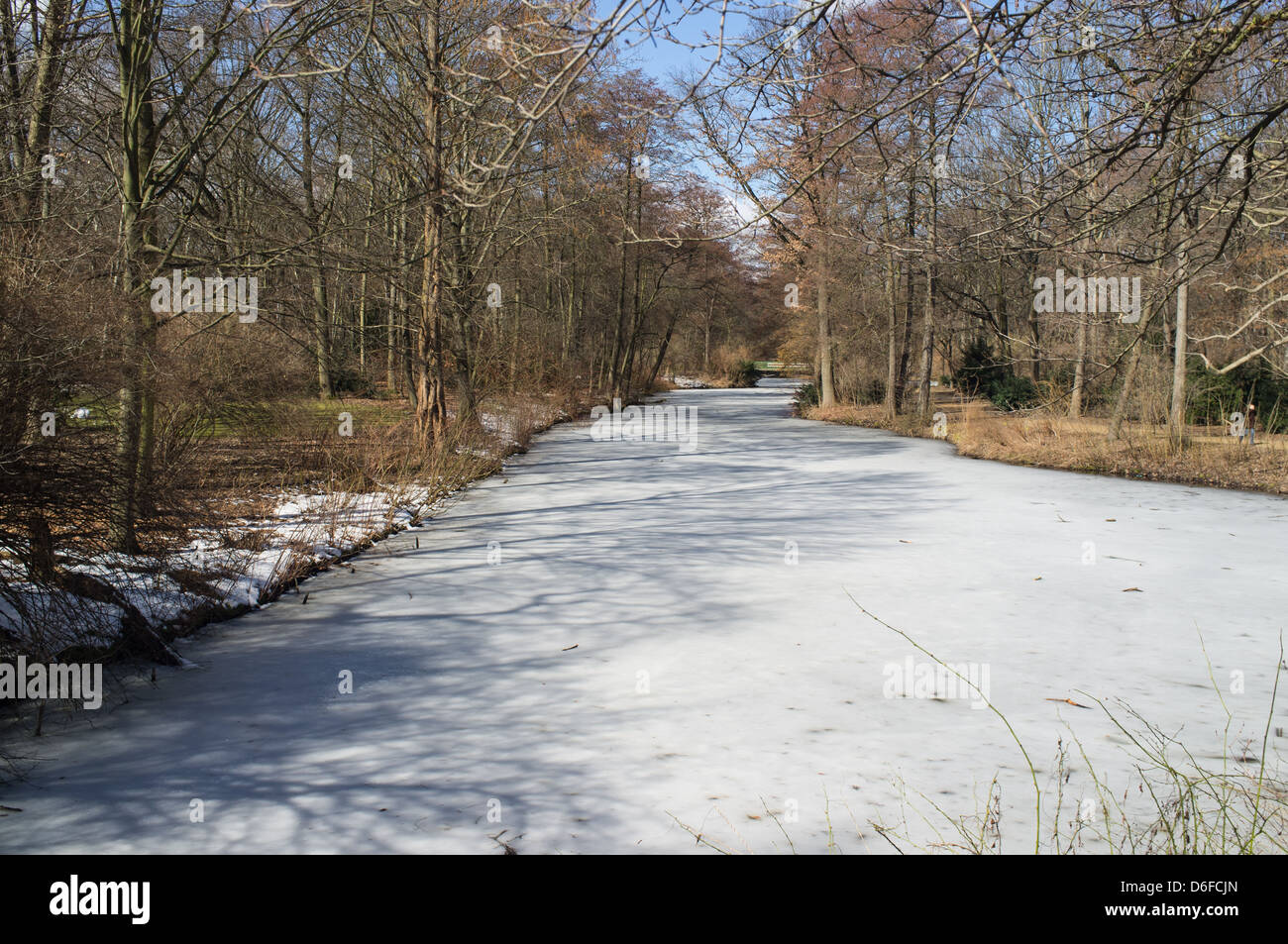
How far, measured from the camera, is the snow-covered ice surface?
3525mm

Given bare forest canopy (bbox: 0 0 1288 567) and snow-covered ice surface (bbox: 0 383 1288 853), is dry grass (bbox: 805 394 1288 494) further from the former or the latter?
snow-covered ice surface (bbox: 0 383 1288 853)

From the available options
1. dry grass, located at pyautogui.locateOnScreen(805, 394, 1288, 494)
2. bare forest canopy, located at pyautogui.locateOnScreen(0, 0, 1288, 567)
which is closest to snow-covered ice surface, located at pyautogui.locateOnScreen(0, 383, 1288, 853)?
bare forest canopy, located at pyautogui.locateOnScreen(0, 0, 1288, 567)

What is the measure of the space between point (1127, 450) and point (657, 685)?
39.4ft

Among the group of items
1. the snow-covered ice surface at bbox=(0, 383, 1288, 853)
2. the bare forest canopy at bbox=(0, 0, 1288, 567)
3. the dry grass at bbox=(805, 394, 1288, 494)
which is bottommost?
the snow-covered ice surface at bbox=(0, 383, 1288, 853)

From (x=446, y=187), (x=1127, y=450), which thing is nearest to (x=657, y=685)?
(x=446, y=187)

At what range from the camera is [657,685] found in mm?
5121

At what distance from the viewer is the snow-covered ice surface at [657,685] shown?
3.53m

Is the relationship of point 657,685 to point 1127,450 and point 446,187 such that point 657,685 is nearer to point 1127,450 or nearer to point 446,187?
point 446,187

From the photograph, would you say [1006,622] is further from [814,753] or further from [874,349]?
[874,349]

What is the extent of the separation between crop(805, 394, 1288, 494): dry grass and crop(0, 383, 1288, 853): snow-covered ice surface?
3700mm
